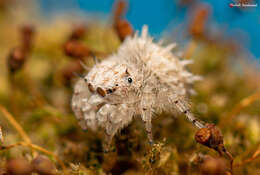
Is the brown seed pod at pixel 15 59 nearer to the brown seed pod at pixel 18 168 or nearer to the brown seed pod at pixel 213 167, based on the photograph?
the brown seed pod at pixel 18 168

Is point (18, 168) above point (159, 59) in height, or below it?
below

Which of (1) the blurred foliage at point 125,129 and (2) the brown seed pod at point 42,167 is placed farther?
(1) the blurred foliage at point 125,129

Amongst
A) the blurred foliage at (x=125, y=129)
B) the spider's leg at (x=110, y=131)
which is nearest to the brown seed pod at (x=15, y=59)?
the blurred foliage at (x=125, y=129)

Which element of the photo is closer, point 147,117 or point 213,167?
point 213,167

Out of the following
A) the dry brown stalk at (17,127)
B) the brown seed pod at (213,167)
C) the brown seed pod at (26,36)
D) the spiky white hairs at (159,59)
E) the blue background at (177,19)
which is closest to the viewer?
the brown seed pod at (213,167)

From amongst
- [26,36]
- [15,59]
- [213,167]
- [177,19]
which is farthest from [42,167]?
[177,19]

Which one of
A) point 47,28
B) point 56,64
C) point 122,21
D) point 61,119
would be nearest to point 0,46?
point 47,28

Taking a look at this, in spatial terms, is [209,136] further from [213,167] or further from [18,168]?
[18,168]

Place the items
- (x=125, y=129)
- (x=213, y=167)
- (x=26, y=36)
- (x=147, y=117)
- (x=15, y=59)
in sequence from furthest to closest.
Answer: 1. (x=26, y=36)
2. (x=15, y=59)
3. (x=125, y=129)
4. (x=147, y=117)
5. (x=213, y=167)
